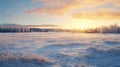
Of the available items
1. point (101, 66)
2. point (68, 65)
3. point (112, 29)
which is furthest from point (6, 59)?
point (112, 29)

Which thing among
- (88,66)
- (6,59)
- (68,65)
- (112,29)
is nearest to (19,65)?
(6,59)

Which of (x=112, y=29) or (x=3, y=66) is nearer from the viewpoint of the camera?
→ (x=3, y=66)

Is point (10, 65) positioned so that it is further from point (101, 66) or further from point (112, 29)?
point (112, 29)

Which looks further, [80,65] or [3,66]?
[80,65]

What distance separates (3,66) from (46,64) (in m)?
3.30

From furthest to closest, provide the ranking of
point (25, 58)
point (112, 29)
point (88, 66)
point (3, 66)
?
point (112, 29)
point (25, 58)
point (88, 66)
point (3, 66)

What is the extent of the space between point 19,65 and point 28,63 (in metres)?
0.97

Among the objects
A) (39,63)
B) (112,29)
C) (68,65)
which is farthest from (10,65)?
(112,29)

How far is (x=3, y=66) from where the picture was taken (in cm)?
1319

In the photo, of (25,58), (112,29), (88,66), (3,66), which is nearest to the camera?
(3,66)

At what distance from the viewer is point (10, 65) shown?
13453 mm

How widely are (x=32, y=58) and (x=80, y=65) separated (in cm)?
410

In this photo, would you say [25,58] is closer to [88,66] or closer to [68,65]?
[68,65]

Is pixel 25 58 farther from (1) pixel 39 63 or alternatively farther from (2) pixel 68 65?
(2) pixel 68 65
